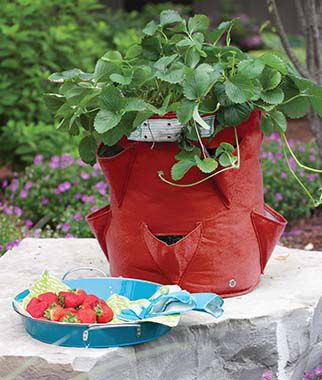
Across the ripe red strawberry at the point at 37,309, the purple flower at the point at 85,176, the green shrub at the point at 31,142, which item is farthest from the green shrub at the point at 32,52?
the ripe red strawberry at the point at 37,309

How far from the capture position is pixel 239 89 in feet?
8.04

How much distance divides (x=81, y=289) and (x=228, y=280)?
477 mm

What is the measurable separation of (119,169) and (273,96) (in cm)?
54

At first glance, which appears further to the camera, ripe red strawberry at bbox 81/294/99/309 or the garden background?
the garden background

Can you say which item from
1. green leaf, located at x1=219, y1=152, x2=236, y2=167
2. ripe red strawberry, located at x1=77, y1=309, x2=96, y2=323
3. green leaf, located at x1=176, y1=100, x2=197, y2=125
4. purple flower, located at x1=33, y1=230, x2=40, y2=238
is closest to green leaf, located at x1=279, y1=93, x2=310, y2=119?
green leaf, located at x1=219, y1=152, x2=236, y2=167

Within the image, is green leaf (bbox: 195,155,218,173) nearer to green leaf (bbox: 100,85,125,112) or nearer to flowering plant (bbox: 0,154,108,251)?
green leaf (bbox: 100,85,125,112)

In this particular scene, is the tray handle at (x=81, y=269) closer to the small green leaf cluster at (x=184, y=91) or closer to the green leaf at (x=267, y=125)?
the small green leaf cluster at (x=184, y=91)

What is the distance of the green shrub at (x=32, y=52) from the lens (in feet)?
18.7

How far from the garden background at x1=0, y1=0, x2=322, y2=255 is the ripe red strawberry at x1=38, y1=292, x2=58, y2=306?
4.84 ft

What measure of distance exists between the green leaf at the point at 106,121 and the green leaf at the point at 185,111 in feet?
0.59

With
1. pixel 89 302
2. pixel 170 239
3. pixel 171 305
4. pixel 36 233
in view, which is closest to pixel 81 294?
pixel 89 302

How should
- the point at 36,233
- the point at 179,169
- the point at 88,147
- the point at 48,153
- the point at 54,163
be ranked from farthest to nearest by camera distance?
the point at 48,153 < the point at 54,163 < the point at 36,233 < the point at 88,147 < the point at 179,169

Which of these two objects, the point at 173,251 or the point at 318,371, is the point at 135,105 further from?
the point at 318,371

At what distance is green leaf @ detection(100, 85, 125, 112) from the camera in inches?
97.2
